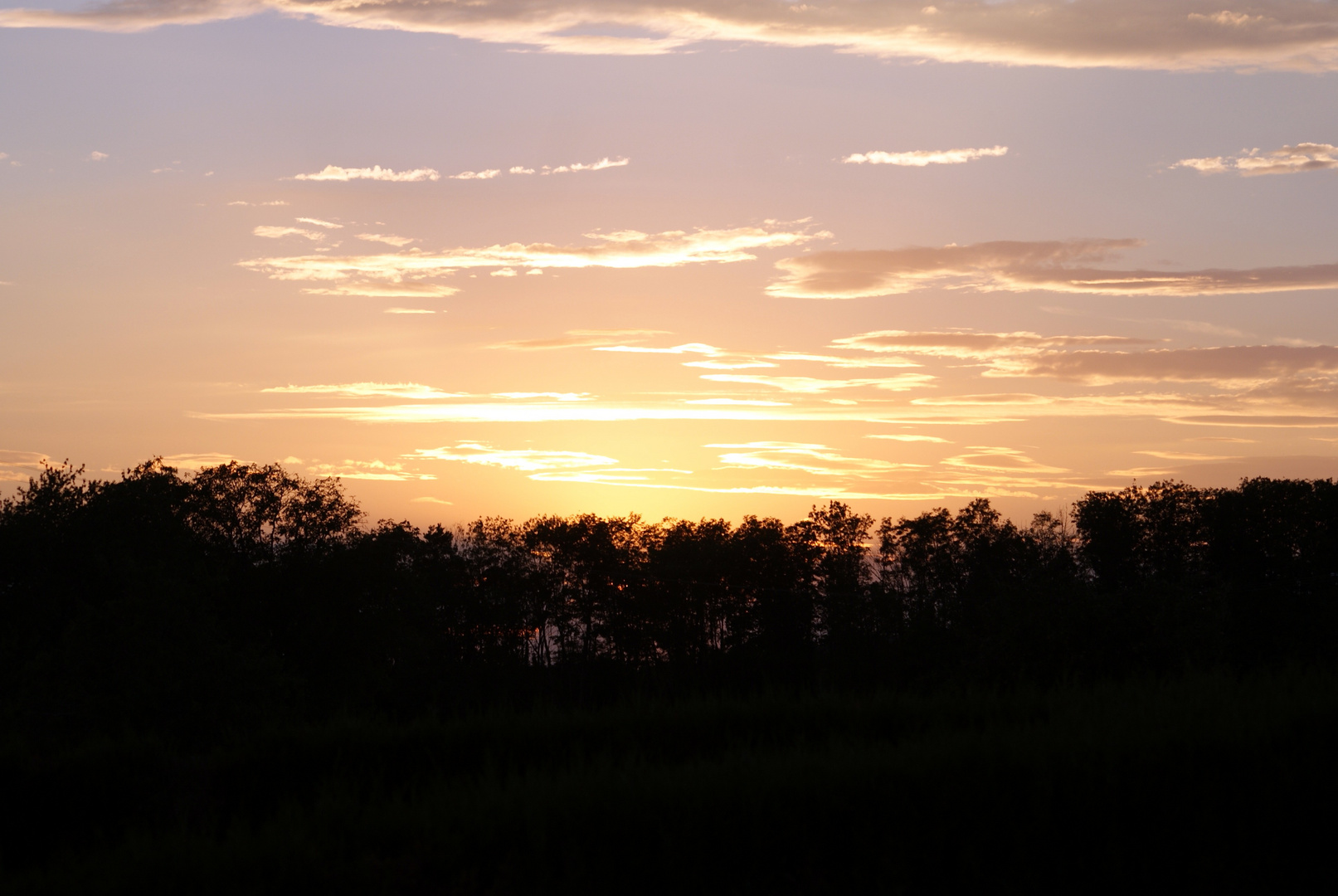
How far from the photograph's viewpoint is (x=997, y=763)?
36.2 feet

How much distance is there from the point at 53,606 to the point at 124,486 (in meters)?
5.66

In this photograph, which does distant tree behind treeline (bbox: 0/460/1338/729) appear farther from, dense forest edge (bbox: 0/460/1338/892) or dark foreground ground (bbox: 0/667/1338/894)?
dark foreground ground (bbox: 0/667/1338/894)

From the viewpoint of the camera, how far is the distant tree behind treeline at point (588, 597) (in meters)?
34.5

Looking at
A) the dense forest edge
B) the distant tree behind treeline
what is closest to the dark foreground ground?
the dense forest edge

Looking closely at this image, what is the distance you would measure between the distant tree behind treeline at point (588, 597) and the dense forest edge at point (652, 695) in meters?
0.18

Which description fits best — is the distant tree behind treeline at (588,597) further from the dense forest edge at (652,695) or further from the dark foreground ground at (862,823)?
the dark foreground ground at (862,823)

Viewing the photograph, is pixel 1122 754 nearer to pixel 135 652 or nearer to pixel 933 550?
pixel 135 652

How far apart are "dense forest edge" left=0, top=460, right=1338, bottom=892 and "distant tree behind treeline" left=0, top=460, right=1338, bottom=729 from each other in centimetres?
18

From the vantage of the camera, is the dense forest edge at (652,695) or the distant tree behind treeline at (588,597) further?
the distant tree behind treeline at (588,597)

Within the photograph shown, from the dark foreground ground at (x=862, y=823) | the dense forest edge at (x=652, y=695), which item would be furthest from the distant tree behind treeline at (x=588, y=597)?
the dark foreground ground at (x=862, y=823)

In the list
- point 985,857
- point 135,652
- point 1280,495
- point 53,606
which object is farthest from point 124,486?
point 1280,495

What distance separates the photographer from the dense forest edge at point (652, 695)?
1019 cm

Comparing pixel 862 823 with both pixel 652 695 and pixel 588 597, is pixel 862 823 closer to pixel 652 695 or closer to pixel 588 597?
pixel 652 695

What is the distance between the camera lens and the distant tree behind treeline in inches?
1359
